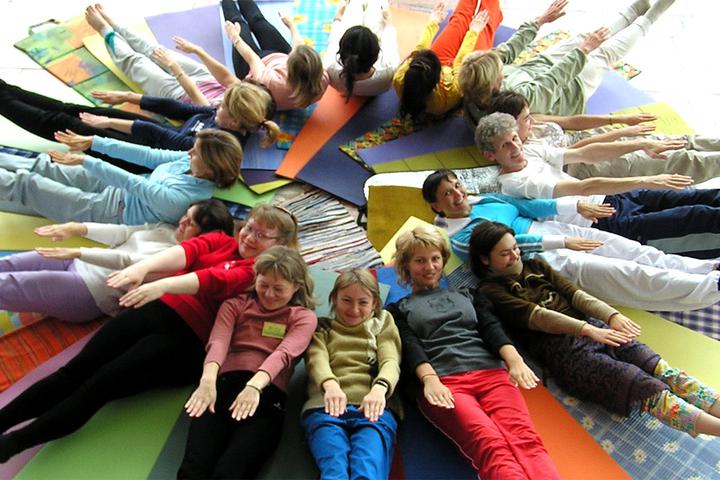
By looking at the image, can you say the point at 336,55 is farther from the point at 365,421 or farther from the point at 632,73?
the point at 365,421

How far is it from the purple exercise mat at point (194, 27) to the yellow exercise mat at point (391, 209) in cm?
181

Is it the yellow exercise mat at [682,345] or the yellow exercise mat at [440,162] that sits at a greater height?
the yellow exercise mat at [440,162]

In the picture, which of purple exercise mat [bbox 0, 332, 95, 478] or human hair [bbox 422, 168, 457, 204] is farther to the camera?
human hair [bbox 422, 168, 457, 204]

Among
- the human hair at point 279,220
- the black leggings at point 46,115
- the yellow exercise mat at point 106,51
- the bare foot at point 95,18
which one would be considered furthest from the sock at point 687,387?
the bare foot at point 95,18

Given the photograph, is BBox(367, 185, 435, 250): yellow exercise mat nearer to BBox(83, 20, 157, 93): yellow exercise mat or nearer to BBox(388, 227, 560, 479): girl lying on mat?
BBox(388, 227, 560, 479): girl lying on mat

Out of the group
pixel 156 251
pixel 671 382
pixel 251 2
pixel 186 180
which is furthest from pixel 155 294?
pixel 251 2

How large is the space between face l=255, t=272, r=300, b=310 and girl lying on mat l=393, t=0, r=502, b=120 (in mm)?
1804

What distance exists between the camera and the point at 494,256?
2.85m

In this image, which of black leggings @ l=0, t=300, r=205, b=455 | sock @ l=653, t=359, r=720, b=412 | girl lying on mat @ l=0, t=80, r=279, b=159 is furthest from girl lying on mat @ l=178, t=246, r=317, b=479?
sock @ l=653, t=359, r=720, b=412

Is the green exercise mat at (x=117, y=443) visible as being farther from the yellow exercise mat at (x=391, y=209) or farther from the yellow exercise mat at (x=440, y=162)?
the yellow exercise mat at (x=440, y=162)

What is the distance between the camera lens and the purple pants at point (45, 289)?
2709mm

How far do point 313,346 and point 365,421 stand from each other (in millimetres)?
386

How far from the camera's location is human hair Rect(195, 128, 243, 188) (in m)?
3.15

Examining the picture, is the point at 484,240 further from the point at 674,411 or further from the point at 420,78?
the point at 420,78
